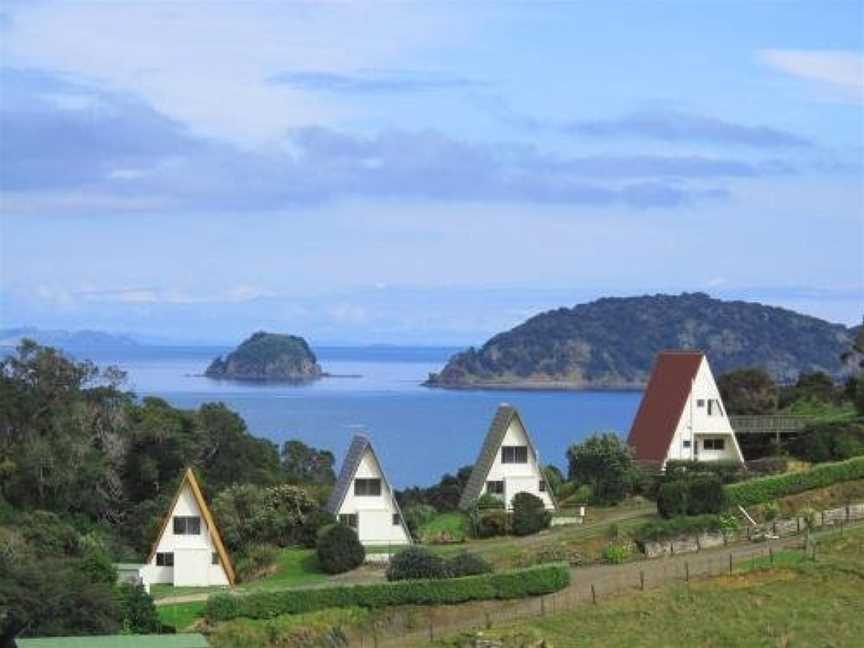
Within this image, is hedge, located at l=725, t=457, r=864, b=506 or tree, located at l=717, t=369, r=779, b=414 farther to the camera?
tree, located at l=717, t=369, r=779, b=414

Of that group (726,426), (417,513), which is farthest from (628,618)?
(726,426)

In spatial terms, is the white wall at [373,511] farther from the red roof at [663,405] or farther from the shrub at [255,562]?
the red roof at [663,405]

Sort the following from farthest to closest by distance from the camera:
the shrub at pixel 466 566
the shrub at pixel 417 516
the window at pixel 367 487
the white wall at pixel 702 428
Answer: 1. the white wall at pixel 702 428
2. the shrub at pixel 417 516
3. the window at pixel 367 487
4. the shrub at pixel 466 566

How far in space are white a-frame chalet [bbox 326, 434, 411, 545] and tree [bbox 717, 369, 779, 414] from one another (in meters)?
27.0

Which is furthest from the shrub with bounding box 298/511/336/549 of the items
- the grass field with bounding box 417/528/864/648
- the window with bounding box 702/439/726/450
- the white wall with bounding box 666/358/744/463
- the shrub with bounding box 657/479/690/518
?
the window with bounding box 702/439/726/450

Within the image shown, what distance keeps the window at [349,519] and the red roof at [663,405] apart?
53.5 ft

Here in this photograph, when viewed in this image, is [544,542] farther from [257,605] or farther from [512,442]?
[257,605]

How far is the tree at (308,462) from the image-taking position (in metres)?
89.3

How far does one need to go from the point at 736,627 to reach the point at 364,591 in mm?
10836

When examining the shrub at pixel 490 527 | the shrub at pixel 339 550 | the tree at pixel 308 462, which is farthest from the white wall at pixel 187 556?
the tree at pixel 308 462

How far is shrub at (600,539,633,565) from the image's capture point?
58969mm

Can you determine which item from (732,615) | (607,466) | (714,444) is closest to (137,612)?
(732,615)

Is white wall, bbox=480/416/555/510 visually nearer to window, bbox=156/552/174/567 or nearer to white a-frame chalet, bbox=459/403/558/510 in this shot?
white a-frame chalet, bbox=459/403/558/510

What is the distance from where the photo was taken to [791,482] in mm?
65000
